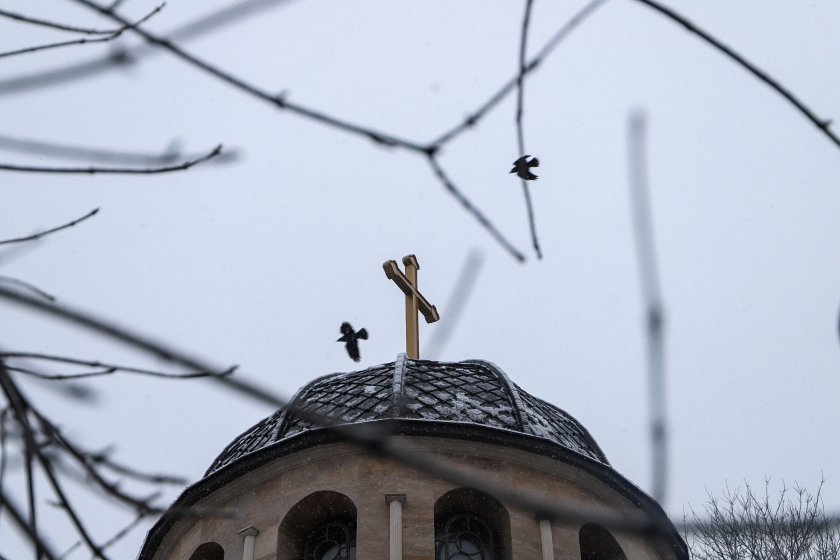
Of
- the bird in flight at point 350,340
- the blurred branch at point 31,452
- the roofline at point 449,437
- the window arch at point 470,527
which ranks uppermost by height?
the roofline at point 449,437

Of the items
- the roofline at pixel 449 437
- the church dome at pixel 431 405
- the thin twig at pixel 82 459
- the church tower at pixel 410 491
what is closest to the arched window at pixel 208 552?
the church tower at pixel 410 491

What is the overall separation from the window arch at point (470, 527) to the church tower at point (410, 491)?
1 centimetres

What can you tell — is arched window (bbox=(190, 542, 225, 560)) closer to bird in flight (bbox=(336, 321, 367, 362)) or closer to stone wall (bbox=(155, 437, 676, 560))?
stone wall (bbox=(155, 437, 676, 560))

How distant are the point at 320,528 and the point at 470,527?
1.58 m

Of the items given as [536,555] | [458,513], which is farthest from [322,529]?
[536,555]

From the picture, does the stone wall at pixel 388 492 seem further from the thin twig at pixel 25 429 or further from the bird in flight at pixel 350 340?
the thin twig at pixel 25 429

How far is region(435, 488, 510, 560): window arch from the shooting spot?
13219mm

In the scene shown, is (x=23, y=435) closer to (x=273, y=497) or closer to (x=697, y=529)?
(x=697, y=529)

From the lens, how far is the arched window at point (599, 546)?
14.0 meters

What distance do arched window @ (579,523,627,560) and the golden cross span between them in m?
3.21

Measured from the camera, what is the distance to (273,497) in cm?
1366

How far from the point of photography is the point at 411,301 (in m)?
16.4

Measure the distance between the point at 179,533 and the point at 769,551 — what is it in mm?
7446

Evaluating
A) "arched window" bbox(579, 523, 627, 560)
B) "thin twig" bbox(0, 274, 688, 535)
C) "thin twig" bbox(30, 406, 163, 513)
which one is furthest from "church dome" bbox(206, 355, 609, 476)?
"thin twig" bbox(0, 274, 688, 535)
